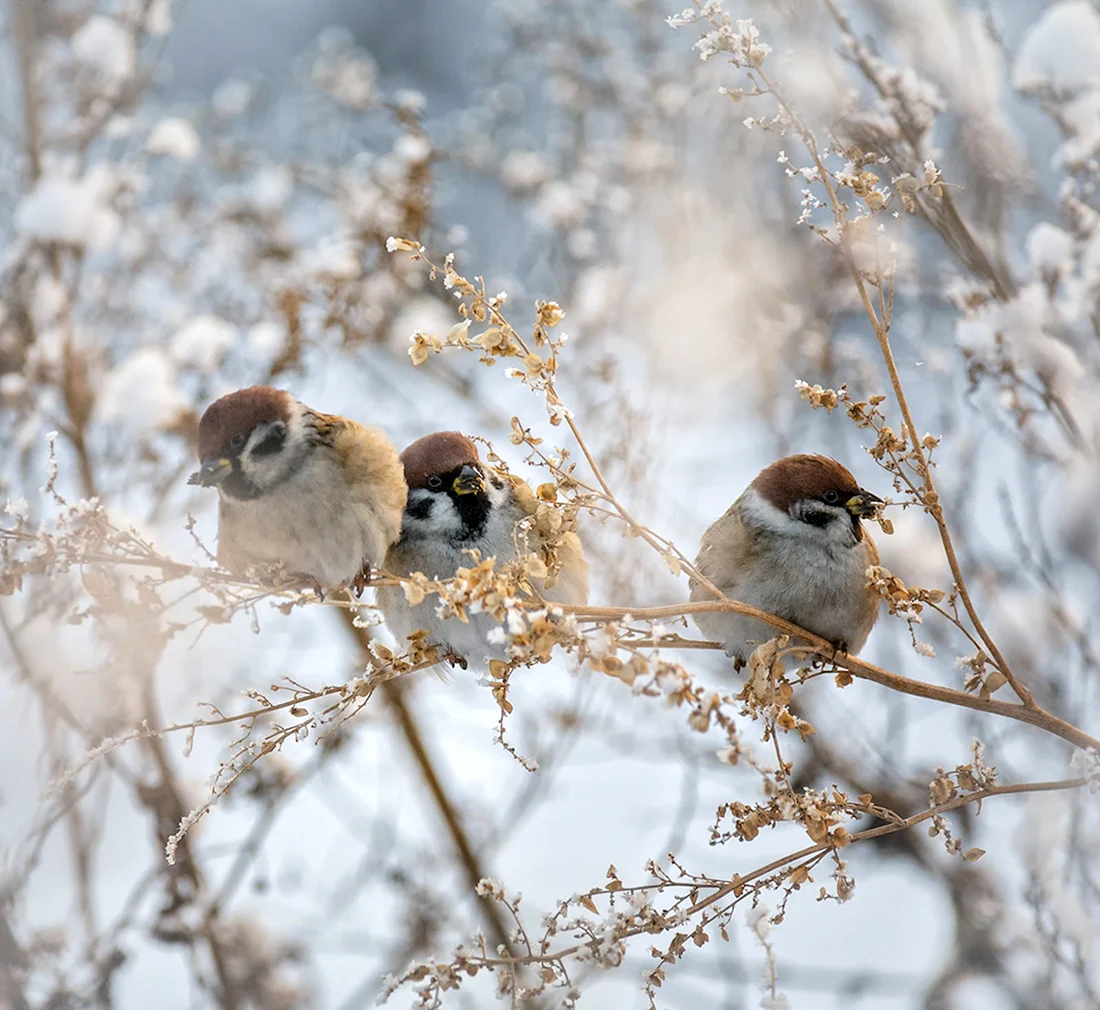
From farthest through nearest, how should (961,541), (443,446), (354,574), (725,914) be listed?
(961,541) → (443,446) → (354,574) → (725,914)

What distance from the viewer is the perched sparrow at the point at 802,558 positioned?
96.2 inches

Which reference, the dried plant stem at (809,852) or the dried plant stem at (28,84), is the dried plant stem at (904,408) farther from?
the dried plant stem at (28,84)

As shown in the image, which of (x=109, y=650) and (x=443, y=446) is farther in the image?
(x=443, y=446)

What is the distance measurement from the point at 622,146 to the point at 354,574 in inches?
162

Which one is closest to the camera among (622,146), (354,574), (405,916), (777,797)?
(777,797)

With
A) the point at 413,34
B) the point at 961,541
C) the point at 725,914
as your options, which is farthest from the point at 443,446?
the point at 413,34

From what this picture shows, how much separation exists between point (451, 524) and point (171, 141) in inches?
110

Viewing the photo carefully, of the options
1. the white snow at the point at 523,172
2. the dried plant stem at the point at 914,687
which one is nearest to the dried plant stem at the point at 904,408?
the dried plant stem at the point at 914,687

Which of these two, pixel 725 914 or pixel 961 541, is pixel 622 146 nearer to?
pixel 961 541

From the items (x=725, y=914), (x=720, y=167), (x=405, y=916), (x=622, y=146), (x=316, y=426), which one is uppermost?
(x=622, y=146)

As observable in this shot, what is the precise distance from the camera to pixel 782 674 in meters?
1.65

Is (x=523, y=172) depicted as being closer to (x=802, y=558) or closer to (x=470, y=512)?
(x=470, y=512)

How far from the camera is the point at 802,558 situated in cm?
248

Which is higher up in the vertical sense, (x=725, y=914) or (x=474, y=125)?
(x=474, y=125)
